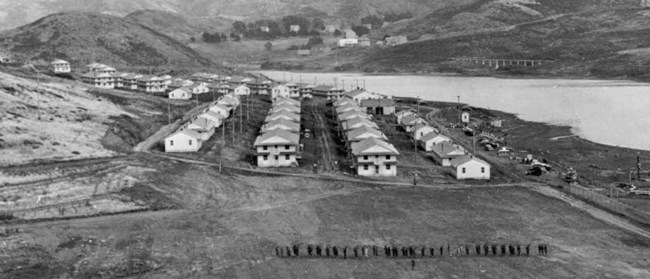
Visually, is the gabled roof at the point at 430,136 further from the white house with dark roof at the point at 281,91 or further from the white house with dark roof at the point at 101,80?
the white house with dark roof at the point at 101,80

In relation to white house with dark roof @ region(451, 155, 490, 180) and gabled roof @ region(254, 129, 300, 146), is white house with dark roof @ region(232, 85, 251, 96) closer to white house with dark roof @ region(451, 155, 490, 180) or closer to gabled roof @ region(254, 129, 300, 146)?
gabled roof @ region(254, 129, 300, 146)

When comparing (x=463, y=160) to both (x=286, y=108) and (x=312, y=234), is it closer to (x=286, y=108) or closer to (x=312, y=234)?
(x=312, y=234)

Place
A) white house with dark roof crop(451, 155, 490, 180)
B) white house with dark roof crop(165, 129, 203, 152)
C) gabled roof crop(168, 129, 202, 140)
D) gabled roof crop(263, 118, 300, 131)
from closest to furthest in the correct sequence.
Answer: white house with dark roof crop(451, 155, 490, 180), white house with dark roof crop(165, 129, 203, 152), gabled roof crop(168, 129, 202, 140), gabled roof crop(263, 118, 300, 131)

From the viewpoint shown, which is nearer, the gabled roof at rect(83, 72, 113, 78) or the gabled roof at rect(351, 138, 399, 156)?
the gabled roof at rect(351, 138, 399, 156)

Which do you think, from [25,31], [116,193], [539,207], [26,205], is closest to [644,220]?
[539,207]

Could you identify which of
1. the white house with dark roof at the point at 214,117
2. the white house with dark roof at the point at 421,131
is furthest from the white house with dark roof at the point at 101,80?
the white house with dark roof at the point at 421,131

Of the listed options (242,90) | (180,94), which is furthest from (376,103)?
(180,94)

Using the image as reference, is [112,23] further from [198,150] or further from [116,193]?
[116,193]

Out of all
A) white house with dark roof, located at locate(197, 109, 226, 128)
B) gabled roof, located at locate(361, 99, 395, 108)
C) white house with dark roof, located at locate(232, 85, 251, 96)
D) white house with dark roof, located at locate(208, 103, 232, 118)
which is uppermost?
white house with dark roof, located at locate(232, 85, 251, 96)

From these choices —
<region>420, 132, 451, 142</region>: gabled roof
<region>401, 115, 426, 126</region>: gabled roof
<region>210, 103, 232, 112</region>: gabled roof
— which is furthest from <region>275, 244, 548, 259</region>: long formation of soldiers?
<region>210, 103, 232, 112</region>: gabled roof
